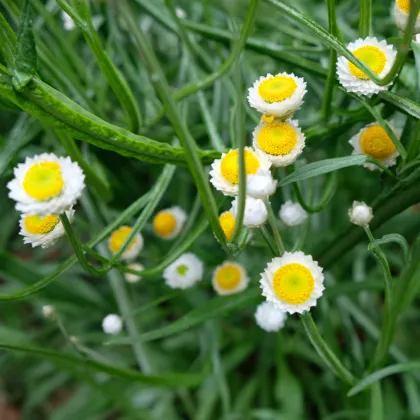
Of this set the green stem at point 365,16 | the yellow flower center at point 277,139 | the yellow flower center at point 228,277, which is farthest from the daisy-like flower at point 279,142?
the yellow flower center at point 228,277

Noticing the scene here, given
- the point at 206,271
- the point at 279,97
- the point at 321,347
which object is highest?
the point at 206,271

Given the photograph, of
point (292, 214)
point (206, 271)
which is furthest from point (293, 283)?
point (206, 271)

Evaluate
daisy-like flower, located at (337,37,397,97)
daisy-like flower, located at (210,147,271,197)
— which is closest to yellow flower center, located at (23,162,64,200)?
daisy-like flower, located at (210,147,271,197)

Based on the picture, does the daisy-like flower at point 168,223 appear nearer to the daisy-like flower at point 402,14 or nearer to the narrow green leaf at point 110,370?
the narrow green leaf at point 110,370

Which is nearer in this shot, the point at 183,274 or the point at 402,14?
the point at 402,14

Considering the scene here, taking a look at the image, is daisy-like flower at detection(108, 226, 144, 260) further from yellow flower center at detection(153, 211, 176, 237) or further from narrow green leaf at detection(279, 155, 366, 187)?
narrow green leaf at detection(279, 155, 366, 187)

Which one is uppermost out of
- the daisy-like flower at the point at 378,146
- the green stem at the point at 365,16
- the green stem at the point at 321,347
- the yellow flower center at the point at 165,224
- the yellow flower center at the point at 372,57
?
the yellow flower center at the point at 165,224

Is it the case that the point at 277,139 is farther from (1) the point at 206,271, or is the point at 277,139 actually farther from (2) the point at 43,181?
(1) the point at 206,271
